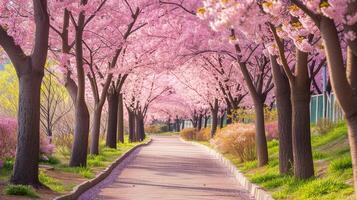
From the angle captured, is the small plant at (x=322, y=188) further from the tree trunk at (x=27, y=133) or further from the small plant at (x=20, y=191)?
the tree trunk at (x=27, y=133)

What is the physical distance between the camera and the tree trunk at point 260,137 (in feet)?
59.3

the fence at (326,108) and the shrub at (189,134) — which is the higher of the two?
the fence at (326,108)

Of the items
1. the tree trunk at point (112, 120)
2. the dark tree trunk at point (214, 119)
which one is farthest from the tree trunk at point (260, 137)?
the dark tree trunk at point (214, 119)

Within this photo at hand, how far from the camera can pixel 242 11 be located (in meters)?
6.46

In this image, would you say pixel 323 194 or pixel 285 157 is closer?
pixel 323 194

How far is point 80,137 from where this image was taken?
1833cm

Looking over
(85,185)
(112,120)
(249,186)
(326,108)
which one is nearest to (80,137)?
(85,185)

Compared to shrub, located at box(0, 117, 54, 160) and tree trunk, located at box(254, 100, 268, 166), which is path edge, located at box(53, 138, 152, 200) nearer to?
shrub, located at box(0, 117, 54, 160)

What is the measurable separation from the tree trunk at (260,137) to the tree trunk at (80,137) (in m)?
5.51

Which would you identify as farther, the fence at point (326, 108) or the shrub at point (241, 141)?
the fence at point (326, 108)

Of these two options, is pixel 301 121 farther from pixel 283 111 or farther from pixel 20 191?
pixel 20 191

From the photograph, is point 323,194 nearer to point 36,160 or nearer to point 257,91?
point 36,160

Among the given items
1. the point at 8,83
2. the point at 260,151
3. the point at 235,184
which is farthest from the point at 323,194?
the point at 8,83

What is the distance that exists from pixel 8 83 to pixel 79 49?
31512 millimetres
